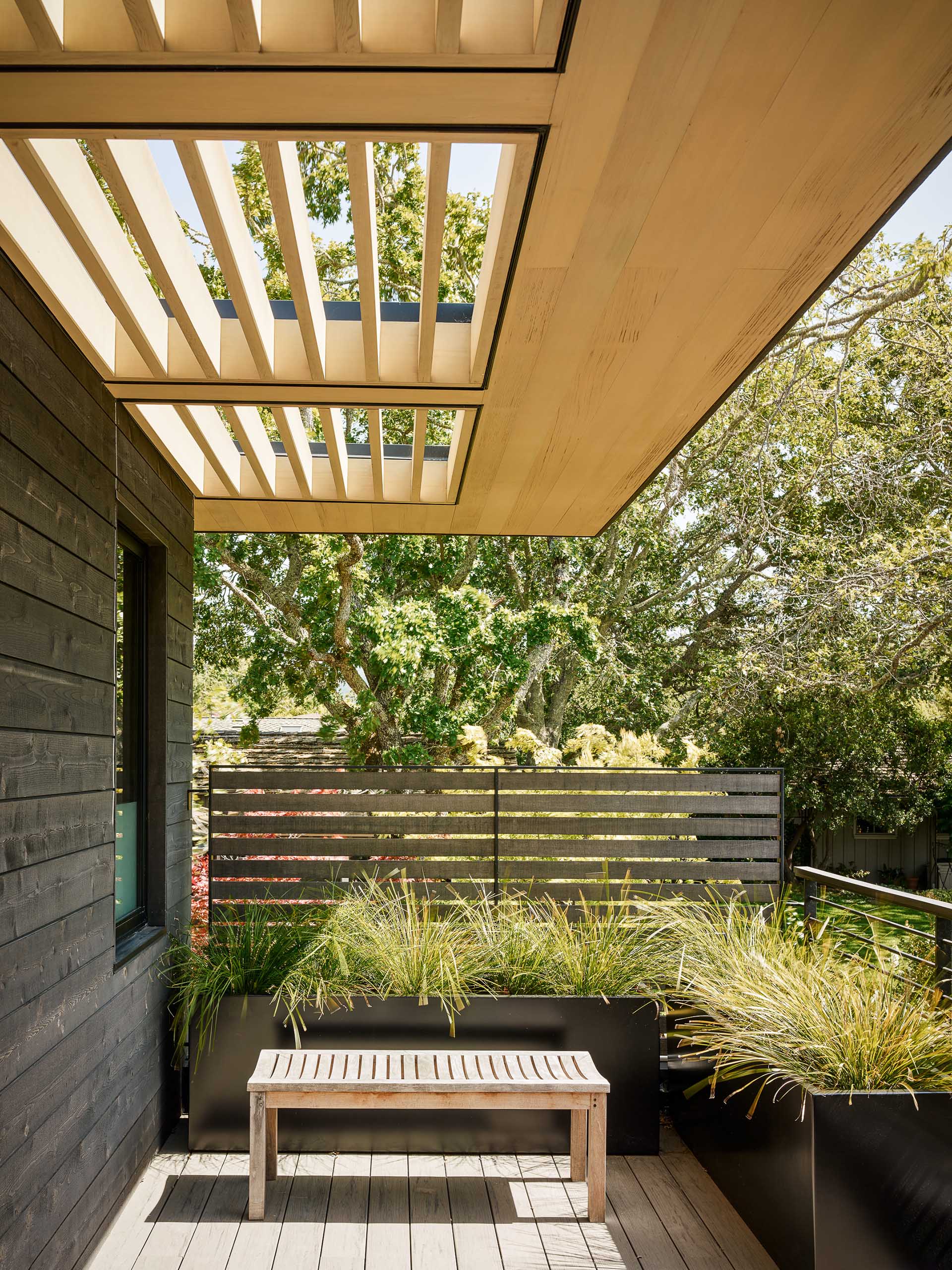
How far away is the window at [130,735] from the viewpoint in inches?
130

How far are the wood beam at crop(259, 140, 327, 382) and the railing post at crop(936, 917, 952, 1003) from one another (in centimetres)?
257

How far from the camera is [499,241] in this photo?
203 cm

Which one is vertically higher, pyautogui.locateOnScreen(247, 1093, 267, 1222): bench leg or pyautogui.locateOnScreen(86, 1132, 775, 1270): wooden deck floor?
pyautogui.locateOnScreen(247, 1093, 267, 1222): bench leg

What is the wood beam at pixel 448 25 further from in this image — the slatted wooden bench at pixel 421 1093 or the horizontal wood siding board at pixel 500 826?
the horizontal wood siding board at pixel 500 826

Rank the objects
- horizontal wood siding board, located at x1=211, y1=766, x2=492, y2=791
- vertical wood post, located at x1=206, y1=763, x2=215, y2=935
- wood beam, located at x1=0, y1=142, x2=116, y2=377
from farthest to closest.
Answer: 1. horizontal wood siding board, located at x1=211, y1=766, x2=492, y2=791
2. vertical wood post, located at x1=206, y1=763, x2=215, y2=935
3. wood beam, located at x1=0, y1=142, x2=116, y2=377

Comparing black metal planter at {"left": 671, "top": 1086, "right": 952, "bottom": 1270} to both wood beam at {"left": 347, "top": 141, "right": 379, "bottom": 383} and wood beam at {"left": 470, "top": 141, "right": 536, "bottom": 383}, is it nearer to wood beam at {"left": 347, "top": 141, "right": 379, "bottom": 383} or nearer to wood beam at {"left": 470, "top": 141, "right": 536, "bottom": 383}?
wood beam at {"left": 470, "top": 141, "right": 536, "bottom": 383}

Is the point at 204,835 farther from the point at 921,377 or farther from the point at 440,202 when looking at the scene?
the point at 921,377

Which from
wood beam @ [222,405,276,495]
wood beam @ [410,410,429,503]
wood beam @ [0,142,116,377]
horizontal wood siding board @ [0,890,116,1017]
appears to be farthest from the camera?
wood beam @ [410,410,429,503]

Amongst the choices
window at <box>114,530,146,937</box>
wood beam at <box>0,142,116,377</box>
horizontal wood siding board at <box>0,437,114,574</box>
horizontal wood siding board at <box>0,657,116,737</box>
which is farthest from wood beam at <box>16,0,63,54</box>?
window at <box>114,530,146,937</box>

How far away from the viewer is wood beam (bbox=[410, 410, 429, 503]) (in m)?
3.29

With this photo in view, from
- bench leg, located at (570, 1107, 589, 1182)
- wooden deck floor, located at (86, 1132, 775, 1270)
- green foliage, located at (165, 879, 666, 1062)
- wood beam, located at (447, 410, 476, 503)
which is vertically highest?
wood beam, located at (447, 410, 476, 503)

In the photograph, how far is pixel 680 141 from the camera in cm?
170

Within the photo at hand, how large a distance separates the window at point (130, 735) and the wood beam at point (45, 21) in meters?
1.99

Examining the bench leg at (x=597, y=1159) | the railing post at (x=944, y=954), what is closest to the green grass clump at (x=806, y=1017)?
the railing post at (x=944, y=954)
